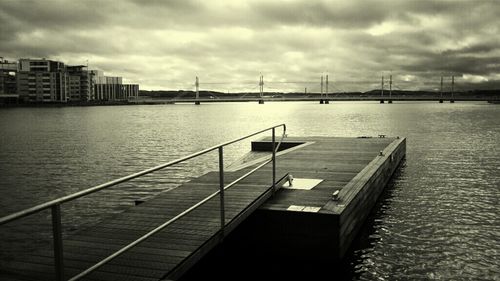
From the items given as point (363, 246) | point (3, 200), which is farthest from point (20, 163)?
point (363, 246)

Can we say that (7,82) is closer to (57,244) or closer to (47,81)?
(47,81)

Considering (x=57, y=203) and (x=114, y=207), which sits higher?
(x=57, y=203)

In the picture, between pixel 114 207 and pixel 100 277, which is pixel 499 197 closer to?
pixel 114 207

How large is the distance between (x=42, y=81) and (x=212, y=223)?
174 metres

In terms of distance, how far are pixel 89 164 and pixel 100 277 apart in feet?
63.3

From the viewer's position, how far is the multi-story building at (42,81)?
6275 inches

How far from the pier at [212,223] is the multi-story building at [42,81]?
553 feet

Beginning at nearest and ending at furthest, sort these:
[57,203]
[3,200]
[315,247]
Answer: [57,203] → [315,247] → [3,200]

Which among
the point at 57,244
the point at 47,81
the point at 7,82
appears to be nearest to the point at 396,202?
the point at 57,244

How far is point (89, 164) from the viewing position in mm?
22484

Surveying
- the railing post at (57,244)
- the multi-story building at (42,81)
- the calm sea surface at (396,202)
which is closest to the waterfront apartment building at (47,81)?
the multi-story building at (42,81)

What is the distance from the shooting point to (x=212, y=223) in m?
6.11

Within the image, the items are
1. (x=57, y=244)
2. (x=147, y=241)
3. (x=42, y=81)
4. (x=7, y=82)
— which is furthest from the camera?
(x=7, y=82)

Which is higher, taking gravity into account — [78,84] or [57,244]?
[78,84]
